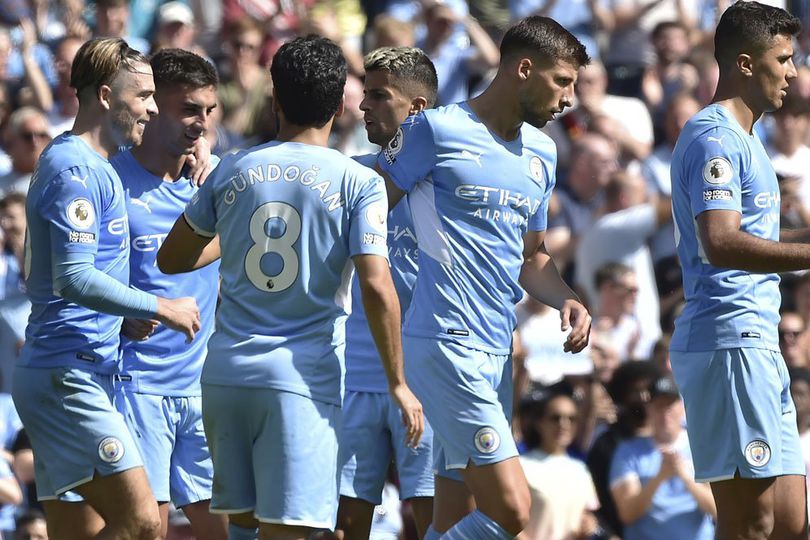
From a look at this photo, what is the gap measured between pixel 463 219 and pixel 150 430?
1805 millimetres

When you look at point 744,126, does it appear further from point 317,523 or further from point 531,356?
point 531,356

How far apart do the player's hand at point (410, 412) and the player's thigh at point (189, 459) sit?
5.80 ft

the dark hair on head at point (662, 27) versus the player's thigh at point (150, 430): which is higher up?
the dark hair on head at point (662, 27)

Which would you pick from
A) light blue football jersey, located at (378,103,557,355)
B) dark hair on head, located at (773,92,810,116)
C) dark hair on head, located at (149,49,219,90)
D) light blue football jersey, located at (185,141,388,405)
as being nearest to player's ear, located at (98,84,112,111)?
dark hair on head, located at (149,49,219,90)

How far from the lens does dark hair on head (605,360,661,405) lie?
32.5ft

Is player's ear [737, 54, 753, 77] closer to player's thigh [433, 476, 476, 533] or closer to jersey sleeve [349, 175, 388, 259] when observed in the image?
jersey sleeve [349, 175, 388, 259]

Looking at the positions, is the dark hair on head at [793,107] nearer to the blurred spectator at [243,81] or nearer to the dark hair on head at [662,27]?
the dark hair on head at [662,27]

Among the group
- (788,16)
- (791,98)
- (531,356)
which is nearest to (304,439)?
(788,16)

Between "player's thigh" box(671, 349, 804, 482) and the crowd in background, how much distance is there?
2.69 metres

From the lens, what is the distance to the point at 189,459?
7.55m

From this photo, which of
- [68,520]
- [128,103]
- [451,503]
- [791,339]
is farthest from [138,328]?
[791,339]

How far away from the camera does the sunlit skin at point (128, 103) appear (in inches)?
271

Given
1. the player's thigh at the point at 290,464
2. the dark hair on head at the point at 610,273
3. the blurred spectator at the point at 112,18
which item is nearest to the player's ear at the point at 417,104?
the player's thigh at the point at 290,464

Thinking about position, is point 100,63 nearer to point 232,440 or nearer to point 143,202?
point 143,202
